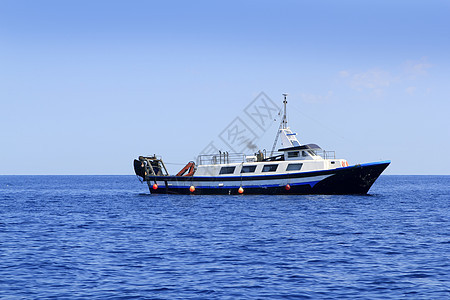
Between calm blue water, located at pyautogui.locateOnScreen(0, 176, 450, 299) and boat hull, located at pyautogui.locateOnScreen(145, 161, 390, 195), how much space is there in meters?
12.0

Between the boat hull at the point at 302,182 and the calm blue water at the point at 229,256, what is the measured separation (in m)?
12.0

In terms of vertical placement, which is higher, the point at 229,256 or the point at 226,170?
the point at 226,170

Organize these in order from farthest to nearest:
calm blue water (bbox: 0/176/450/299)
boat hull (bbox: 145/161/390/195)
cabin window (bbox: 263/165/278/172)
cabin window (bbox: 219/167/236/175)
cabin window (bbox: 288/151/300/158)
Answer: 1. cabin window (bbox: 219/167/236/175)
2. cabin window (bbox: 288/151/300/158)
3. cabin window (bbox: 263/165/278/172)
4. boat hull (bbox: 145/161/390/195)
5. calm blue water (bbox: 0/176/450/299)

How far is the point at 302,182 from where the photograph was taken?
50.4 m

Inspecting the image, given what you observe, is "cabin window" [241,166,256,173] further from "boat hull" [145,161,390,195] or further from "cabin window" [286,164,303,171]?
"cabin window" [286,164,303,171]

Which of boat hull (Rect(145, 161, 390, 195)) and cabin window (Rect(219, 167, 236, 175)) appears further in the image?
cabin window (Rect(219, 167, 236, 175))

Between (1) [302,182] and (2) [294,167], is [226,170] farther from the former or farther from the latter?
(1) [302,182]

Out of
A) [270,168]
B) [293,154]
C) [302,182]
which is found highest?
[293,154]

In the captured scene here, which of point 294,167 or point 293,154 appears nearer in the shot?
point 294,167

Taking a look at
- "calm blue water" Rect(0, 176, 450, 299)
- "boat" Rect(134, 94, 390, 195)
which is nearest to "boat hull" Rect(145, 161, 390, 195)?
"boat" Rect(134, 94, 390, 195)

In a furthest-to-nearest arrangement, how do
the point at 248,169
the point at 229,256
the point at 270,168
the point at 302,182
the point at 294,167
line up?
the point at 248,169 → the point at 270,168 → the point at 294,167 → the point at 302,182 → the point at 229,256

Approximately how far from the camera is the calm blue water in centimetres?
1617

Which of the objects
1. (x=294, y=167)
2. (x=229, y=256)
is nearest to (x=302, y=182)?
(x=294, y=167)

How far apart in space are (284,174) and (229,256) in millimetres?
30077
